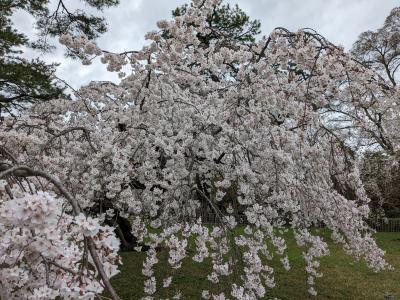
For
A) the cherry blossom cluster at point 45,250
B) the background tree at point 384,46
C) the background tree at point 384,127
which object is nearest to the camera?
the cherry blossom cluster at point 45,250

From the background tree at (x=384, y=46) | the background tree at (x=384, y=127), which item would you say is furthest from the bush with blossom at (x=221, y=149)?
the background tree at (x=384, y=46)

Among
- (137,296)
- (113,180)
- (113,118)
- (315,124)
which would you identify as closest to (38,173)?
(113,180)

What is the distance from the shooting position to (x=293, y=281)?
816 centimetres

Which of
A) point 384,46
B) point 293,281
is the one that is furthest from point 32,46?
point 384,46

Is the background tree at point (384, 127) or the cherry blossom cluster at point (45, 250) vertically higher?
the background tree at point (384, 127)

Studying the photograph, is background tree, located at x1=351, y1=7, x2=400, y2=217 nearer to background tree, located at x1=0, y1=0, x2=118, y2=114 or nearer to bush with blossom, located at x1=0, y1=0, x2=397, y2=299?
bush with blossom, located at x1=0, y1=0, x2=397, y2=299

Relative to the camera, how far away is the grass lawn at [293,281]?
7.22 m

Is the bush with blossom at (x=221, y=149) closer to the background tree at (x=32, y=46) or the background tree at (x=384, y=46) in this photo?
the background tree at (x=32, y=46)

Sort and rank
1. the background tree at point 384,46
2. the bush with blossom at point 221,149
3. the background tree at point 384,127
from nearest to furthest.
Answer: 1. the bush with blossom at point 221,149
2. the background tree at point 384,127
3. the background tree at point 384,46

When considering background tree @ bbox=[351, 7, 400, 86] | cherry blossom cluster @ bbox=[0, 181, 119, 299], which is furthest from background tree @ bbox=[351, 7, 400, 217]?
cherry blossom cluster @ bbox=[0, 181, 119, 299]

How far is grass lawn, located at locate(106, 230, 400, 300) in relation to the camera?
7220 mm

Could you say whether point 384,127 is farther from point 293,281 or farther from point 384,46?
point 384,46

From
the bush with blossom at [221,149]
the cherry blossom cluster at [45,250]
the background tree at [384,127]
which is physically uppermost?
the background tree at [384,127]

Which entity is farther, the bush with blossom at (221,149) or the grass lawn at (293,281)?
the grass lawn at (293,281)
